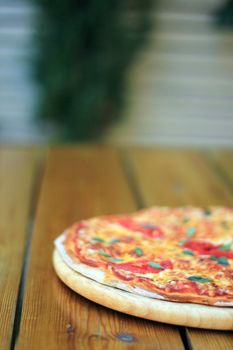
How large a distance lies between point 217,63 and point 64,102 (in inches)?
44.3

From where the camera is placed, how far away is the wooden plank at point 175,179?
64.9 inches

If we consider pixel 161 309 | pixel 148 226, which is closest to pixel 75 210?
pixel 148 226

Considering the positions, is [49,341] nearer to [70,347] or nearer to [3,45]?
[70,347]

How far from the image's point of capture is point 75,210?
4.95 ft

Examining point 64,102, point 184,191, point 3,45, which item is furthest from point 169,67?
point 184,191

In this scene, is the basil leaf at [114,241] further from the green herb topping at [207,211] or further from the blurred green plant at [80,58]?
the blurred green plant at [80,58]

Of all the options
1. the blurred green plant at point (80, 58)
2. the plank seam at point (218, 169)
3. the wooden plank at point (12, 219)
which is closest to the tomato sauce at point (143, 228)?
the wooden plank at point (12, 219)

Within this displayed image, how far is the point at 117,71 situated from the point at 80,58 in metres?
0.25

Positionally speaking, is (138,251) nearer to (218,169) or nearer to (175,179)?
(175,179)

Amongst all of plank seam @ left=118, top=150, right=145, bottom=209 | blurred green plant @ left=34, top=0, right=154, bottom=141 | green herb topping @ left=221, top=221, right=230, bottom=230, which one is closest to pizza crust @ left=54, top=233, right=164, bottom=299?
green herb topping @ left=221, top=221, right=230, bottom=230

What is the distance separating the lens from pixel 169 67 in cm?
425

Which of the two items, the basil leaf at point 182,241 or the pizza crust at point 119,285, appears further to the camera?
the basil leaf at point 182,241

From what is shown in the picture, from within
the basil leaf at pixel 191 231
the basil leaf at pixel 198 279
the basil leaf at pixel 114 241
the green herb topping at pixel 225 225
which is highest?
the basil leaf at pixel 198 279

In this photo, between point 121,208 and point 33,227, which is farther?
point 121,208
